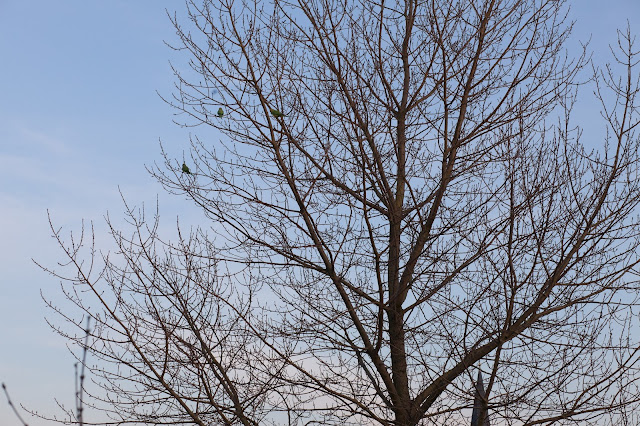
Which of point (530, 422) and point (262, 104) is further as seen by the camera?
point (262, 104)

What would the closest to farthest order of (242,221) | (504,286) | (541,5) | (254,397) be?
(504,286)
(254,397)
(242,221)
(541,5)

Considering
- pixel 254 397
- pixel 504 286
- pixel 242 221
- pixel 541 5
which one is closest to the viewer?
pixel 504 286

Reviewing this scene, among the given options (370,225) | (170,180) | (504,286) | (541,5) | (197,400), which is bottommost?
(197,400)

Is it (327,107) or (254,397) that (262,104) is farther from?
(254,397)

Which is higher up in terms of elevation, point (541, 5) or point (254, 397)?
point (541, 5)

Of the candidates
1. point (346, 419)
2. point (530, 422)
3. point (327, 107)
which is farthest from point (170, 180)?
point (530, 422)

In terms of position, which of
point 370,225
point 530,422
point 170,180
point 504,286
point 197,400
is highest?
point 170,180

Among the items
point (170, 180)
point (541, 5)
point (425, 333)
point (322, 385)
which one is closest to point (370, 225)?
point (425, 333)

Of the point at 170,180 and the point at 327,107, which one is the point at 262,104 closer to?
the point at 327,107

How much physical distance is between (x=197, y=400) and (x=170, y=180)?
2.30 metres

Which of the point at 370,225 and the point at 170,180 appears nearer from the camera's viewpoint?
the point at 370,225

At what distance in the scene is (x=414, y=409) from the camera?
6059mm

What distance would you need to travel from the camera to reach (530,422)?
5871 mm

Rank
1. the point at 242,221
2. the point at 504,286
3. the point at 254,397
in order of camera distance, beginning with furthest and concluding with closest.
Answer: the point at 242,221, the point at 254,397, the point at 504,286
